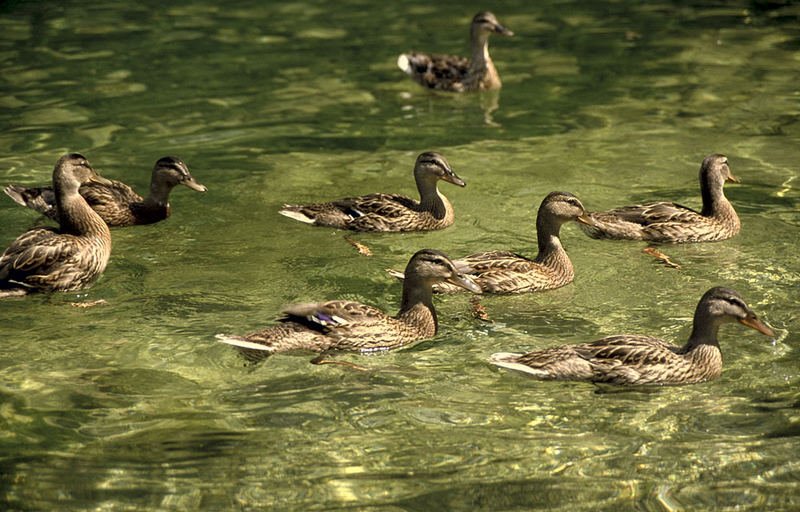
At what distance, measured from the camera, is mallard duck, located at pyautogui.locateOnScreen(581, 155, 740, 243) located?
11328 mm

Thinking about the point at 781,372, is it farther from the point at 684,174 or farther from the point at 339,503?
the point at 684,174

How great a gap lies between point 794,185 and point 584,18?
8.83 metres

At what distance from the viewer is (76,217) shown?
36.4 feet

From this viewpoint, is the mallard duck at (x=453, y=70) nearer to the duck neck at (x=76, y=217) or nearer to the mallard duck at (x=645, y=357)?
the duck neck at (x=76, y=217)

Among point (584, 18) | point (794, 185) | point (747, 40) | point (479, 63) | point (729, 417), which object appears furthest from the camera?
point (584, 18)

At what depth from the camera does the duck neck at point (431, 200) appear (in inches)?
475

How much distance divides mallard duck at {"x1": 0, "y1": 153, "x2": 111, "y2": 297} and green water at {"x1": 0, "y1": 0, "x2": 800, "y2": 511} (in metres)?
0.20

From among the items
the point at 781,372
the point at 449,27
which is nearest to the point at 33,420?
the point at 781,372

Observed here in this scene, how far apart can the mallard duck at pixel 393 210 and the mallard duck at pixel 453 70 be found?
206 inches

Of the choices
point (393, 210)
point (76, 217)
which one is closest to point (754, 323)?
point (393, 210)

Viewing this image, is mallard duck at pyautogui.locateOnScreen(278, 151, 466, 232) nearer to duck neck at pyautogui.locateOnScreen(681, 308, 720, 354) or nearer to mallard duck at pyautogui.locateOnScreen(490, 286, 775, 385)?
mallard duck at pyautogui.locateOnScreen(490, 286, 775, 385)

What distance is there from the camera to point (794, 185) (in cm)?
1272

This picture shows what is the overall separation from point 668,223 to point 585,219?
1.03 meters

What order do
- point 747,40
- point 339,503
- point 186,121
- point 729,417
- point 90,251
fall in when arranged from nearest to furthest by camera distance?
point 339,503 → point 729,417 → point 90,251 → point 186,121 → point 747,40
